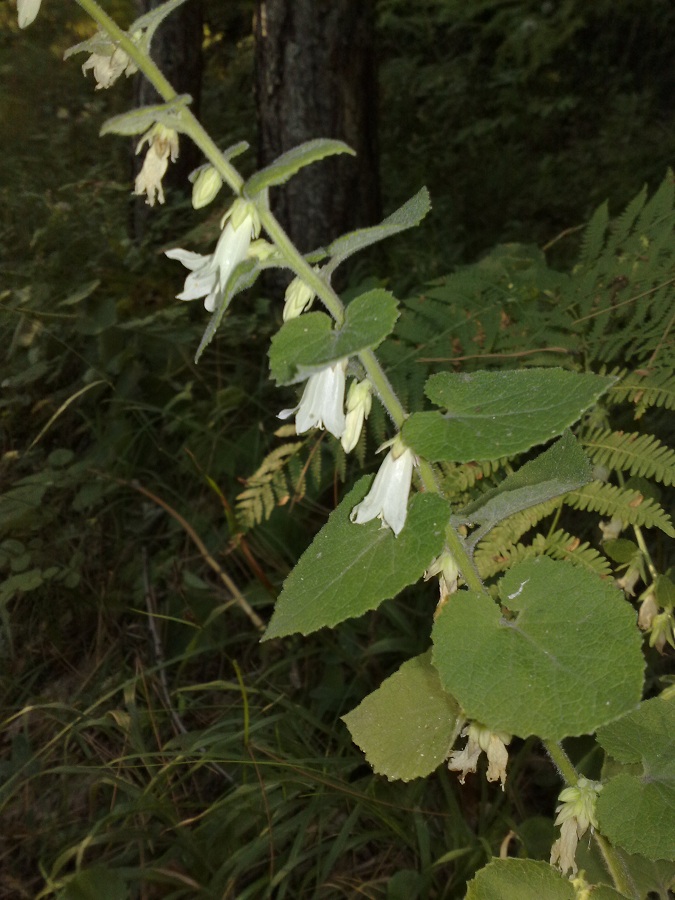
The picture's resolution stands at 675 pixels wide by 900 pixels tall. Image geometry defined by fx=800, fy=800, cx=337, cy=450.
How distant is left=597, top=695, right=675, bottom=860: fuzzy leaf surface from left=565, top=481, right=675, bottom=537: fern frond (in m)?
0.50

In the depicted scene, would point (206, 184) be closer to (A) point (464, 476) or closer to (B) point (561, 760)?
(B) point (561, 760)

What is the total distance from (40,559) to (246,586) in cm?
75

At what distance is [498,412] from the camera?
35.5 inches

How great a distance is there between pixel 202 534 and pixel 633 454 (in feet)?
5.54

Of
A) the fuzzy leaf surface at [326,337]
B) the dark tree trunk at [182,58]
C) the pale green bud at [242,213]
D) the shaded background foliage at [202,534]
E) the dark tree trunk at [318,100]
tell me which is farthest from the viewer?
the dark tree trunk at [182,58]

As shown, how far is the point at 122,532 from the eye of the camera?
3055 mm

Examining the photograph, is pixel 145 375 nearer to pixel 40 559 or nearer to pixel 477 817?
pixel 40 559

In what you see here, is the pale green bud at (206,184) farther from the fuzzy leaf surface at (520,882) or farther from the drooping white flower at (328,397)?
the fuzzy leaf surface at (520,882)

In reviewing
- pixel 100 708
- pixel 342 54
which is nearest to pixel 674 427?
pixel 100 708

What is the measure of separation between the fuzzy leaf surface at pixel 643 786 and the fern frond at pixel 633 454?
0.61 m

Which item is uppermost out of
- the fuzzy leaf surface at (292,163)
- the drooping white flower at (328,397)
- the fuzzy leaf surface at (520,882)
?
the fuzzy leaf surface at (292,163)

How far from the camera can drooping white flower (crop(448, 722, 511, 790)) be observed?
1.09 meters

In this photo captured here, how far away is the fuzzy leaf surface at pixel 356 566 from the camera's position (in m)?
0.87

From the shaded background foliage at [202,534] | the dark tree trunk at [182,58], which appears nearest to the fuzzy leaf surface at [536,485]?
the shaded background foliage at [202,534]
